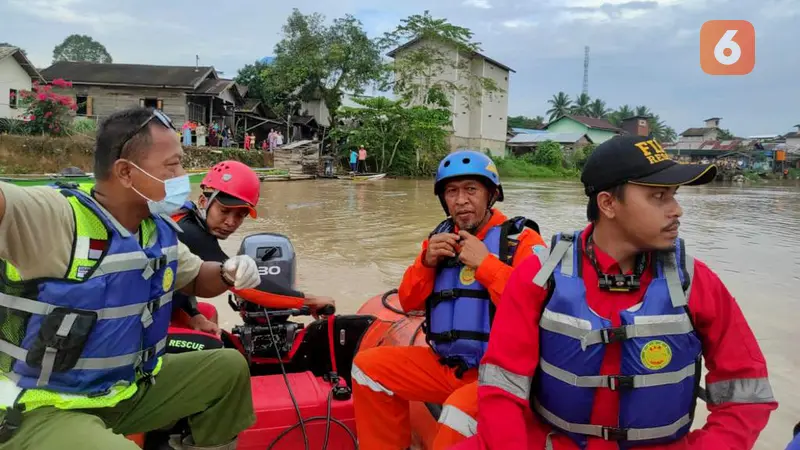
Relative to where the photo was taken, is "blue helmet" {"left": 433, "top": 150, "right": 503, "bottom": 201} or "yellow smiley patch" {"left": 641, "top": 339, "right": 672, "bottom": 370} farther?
"blue helmet" {"left": 433, "top": 150, "right": 503, "bottom": 201}

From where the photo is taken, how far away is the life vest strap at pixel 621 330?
1543 millimetres

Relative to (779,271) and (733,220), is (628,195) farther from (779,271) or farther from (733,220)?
(733,220)

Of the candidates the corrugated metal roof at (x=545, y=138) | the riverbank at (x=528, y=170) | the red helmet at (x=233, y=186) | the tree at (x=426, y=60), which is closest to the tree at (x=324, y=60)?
the tree at (x=426, y=60)

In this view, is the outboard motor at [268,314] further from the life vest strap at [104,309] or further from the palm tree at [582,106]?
the palm tree at [582,106]

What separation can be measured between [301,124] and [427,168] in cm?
856

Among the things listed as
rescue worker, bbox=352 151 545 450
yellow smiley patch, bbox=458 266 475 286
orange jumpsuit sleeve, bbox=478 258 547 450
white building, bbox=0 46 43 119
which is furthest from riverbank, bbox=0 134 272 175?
orange jumpsuit sleeve, bbox=478 258 547 450

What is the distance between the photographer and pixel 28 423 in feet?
5.33

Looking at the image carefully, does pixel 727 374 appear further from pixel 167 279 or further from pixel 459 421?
pixel 167 279

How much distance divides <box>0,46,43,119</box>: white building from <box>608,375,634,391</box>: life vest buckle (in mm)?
26241

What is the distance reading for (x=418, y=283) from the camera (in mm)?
2430

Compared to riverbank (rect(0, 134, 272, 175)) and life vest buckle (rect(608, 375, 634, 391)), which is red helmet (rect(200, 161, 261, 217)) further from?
riverbank (rect(0, 134, 272, 175))

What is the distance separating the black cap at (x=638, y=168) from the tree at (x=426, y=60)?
3018cm

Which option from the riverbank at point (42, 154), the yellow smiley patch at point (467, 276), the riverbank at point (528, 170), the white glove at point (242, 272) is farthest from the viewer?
the riverbank at point (528, 170)

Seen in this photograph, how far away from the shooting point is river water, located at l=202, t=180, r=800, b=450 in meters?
5.51
